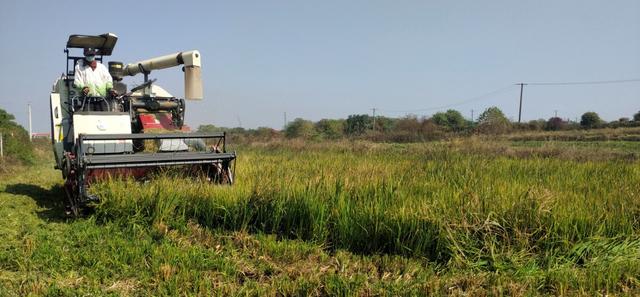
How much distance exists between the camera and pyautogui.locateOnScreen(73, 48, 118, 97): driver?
25.6ft

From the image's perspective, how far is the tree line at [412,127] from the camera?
1212 inches

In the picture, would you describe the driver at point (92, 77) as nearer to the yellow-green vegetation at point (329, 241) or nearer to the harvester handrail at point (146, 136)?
the harvester handrail at point (146, 136)

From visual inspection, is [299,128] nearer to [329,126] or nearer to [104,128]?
[329,126]

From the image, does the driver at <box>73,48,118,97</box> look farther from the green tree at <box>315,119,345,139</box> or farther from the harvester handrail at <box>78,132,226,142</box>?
the green tree at <box>315,119,345,139</box>

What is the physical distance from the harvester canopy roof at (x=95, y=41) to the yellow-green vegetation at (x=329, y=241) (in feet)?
10.2

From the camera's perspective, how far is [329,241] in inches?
202

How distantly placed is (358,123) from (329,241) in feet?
120

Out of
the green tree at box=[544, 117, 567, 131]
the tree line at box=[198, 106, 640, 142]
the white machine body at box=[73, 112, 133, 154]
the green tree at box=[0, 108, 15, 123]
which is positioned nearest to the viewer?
the white machine body at box=[73, 112, 133, 154]

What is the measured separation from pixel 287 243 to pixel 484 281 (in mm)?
2003

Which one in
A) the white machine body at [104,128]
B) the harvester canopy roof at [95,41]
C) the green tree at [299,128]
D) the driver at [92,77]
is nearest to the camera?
the white machine body at [104,128]

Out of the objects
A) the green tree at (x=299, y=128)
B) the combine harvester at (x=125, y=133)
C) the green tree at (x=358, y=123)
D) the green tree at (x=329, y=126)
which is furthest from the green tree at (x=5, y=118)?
the green tree at (x=358, y=123)

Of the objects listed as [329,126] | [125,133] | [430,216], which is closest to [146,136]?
[125,133]

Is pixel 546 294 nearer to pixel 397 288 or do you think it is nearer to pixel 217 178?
pixel 397 288

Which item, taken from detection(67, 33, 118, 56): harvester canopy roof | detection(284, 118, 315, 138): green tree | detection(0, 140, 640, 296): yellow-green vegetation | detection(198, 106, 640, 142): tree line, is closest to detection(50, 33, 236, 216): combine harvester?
detection(67, 33, 118, 56): harvester canopy roof
